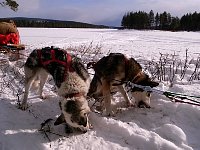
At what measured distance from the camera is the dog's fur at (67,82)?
189 inches

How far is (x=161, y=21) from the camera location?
85.4 m

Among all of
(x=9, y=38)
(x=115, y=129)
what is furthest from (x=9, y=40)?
(x=115, y=129)

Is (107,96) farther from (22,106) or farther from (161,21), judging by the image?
(161,21)

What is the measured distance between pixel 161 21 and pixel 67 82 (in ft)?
272

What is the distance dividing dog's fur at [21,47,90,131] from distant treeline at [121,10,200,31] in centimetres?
Result: 7302

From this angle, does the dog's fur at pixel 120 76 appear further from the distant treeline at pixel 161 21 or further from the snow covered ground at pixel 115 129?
the distant treeline at pixel 161 21

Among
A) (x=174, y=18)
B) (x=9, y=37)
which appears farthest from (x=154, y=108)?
(x=174, y=18)

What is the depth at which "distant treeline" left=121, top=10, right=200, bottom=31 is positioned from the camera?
77938 millimetres

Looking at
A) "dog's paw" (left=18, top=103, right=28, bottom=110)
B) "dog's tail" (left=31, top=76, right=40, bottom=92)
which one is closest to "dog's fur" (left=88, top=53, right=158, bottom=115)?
"dog's tail" (left=31, top=76, right=40, bottom=92)

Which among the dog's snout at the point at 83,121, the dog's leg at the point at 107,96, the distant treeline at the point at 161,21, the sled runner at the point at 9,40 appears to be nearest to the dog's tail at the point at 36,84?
the dog's leg at the point at 107,96

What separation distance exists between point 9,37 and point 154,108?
7.32 metres

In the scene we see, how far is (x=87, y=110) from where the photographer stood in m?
4.95

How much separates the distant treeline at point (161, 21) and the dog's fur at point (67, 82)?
73021 millimetres

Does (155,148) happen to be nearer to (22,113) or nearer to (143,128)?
(143,128)
